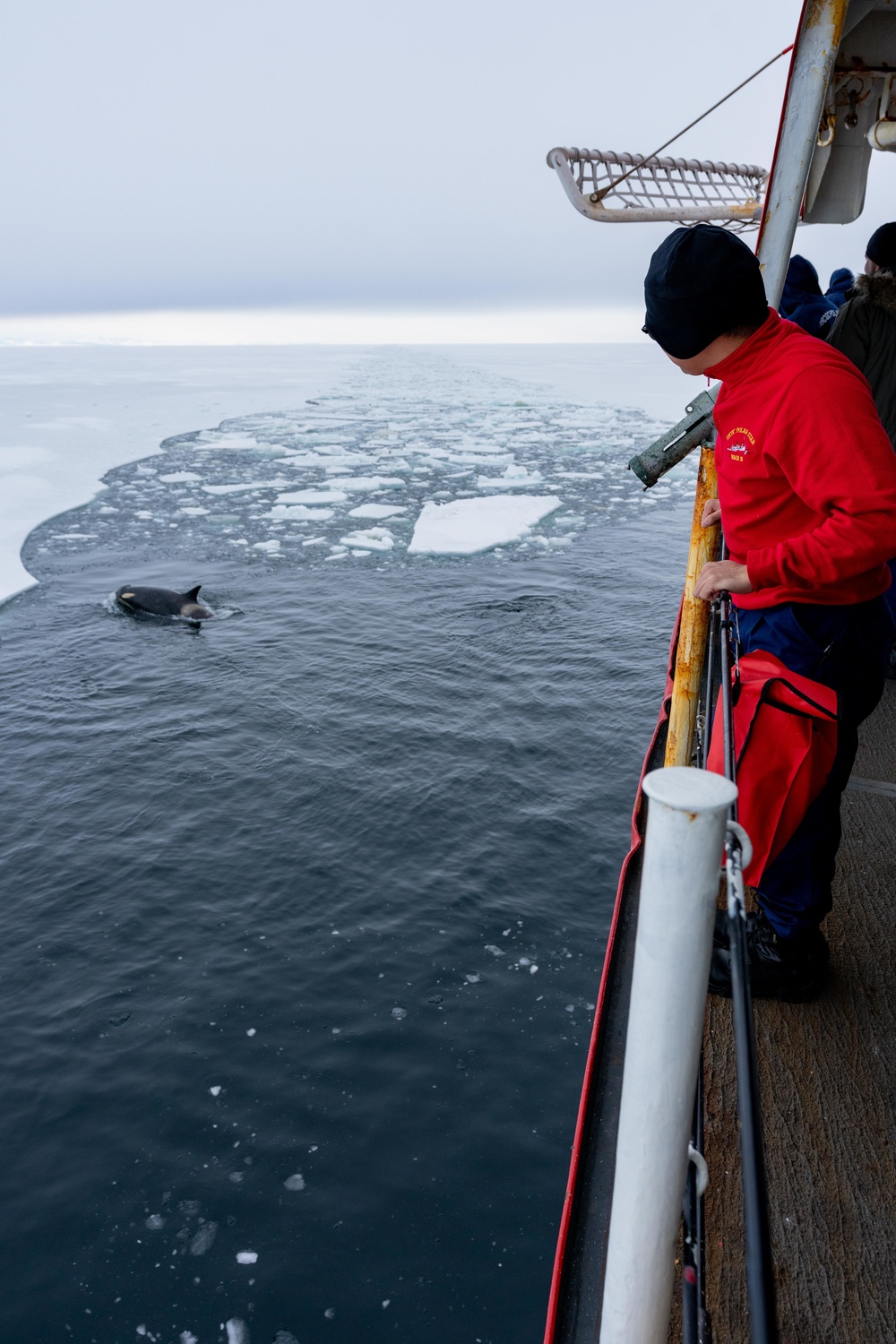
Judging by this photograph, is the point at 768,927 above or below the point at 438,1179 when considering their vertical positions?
above

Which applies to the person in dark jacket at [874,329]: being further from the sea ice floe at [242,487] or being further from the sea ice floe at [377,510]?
the sea ice floe at [242,487]

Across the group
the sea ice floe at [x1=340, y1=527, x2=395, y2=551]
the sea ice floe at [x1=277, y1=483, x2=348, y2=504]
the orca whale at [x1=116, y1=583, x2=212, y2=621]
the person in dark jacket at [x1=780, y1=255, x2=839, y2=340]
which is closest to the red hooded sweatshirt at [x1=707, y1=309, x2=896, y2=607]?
the person in dark jacket at [x1=780, y1=255, x2=839, y2=340]

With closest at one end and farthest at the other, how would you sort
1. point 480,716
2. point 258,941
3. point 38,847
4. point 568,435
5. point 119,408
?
1. point 258,941
2. point 38,847
3. point 480,716
4. point 568,435
5. point 119,408

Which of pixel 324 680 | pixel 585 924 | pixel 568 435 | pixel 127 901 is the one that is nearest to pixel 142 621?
pixel 324 680

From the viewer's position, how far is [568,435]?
79.7 ft

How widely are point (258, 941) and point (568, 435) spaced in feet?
69.5

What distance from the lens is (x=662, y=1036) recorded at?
108cm

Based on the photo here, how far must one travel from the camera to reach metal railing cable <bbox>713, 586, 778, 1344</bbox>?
34.4 inches

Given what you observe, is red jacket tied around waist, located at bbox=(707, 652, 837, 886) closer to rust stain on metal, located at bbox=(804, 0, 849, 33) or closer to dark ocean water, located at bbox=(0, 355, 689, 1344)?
dark ocean water, located at bbox=(0, 355, 689, 1344)

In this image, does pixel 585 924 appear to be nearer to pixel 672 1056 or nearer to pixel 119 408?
pixel 672 1056

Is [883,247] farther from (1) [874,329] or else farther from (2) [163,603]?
(2) [163,603]

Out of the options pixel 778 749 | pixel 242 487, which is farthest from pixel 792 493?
pixel 242 487

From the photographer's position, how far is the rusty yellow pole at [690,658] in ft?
8.79

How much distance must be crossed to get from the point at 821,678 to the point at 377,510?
1373cm
